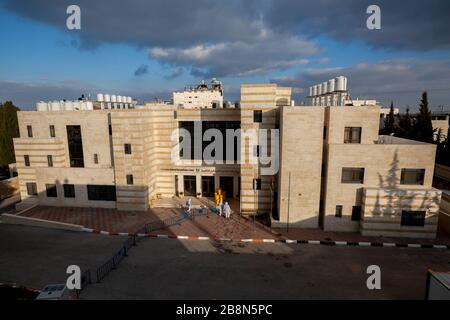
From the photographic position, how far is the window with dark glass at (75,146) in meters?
30.7

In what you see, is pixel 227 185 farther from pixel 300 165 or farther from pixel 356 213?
pixel 356 213

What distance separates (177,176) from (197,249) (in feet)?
45.5

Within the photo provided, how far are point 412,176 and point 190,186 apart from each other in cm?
2259

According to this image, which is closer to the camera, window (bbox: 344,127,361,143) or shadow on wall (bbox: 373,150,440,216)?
shadow on wall (bbox: 373,150,440,216)

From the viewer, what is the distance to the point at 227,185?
32.0 m

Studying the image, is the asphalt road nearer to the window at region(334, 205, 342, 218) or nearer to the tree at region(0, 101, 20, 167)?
the window at region(334, 205, 342, 218)

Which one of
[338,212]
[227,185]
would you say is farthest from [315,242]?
[227,185]

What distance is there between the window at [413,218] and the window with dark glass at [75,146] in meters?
33.2

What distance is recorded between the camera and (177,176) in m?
32.4

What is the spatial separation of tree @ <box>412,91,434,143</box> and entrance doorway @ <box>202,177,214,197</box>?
33944mm

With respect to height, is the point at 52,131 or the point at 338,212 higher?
the point at 52,131

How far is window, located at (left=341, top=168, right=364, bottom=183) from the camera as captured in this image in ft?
71.7

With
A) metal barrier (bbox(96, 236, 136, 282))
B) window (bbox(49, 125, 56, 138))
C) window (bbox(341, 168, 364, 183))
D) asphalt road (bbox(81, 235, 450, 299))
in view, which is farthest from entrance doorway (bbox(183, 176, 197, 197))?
window (bbox(341, 168, 364, 183))

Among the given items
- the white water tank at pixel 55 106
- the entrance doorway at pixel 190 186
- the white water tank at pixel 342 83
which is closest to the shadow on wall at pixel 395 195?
the white water tank at pixel 342 83
